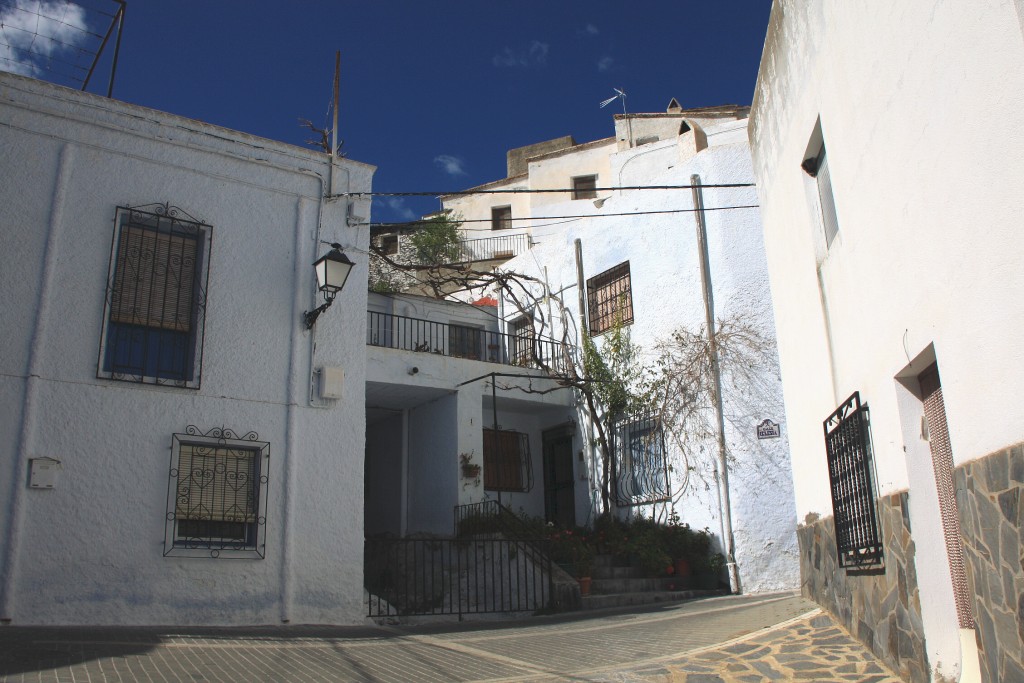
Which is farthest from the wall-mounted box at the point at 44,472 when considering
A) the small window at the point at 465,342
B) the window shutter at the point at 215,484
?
the small window at the point at 465,342

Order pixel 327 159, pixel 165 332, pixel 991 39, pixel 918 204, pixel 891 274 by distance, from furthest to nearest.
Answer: pixel 327 159
pixel 165 332
pixel 891 274
pixel 918 204
pixel 991 39

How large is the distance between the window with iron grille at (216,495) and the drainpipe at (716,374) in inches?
264

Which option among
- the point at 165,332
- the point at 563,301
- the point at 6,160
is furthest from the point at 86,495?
the point at 563,301

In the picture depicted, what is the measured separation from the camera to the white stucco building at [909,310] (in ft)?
12.8

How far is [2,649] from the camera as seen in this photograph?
249 inches

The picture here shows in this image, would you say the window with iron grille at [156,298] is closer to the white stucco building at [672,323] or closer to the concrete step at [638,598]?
the white stucco building at [672,323]

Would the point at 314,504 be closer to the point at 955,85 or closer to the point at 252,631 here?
the point at 252,631

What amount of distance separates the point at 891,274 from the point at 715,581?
8.11 metres

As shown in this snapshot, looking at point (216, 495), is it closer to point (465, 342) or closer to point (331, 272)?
point (331, 272)

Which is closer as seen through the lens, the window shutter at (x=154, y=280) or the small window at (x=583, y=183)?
the window shutter at (x=154, y=280)

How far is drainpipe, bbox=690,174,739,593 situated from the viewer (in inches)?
484

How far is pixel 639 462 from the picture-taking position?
14133 mm

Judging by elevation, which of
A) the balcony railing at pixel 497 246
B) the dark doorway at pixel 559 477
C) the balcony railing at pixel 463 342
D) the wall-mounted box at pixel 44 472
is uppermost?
the balcony railing at pixel 497 246

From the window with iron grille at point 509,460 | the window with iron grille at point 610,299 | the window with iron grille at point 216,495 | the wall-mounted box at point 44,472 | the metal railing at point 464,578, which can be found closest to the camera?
the wall-mounted box at point 44,472
